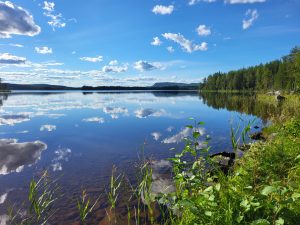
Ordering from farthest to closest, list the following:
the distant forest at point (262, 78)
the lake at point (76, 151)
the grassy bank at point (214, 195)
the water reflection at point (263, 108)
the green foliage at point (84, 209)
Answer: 1. the distant forest at point (262, 78)
2. the water reflection at point (263, 108)
3. the lake at point (76, 151)
4. the green foliage at point (84, 209)
5. the grassy bank at point (214, 195)

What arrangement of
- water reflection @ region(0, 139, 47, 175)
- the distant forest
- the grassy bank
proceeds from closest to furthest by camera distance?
the grassy bank
water reflection @ region(0, 139, 47, 175)
the distant forest

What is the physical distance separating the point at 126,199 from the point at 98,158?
19.4 feet

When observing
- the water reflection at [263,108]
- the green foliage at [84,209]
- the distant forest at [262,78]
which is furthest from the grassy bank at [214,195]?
the distant forest at [262,78]

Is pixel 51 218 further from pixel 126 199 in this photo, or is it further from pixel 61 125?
pixel 61 125

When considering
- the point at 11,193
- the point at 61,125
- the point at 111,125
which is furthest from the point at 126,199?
the point at 61,125

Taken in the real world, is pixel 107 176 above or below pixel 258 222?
below

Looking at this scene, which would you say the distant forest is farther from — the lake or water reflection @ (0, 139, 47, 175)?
water reflection @ (0, 139, 47, 175)

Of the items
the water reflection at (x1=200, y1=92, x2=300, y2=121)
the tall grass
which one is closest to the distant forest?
the water reflection at (x1=200, y1=92, x2=300, y2=121)

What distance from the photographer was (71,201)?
33.1ft

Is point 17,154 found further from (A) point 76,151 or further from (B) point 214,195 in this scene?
(B) point 214,195

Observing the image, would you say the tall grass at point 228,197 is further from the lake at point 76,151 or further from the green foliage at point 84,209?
the lake at point 76,151

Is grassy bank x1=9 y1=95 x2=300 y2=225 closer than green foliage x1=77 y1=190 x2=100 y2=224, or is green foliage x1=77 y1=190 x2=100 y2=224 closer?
grassy bank x1=9 y1=95 x2=300 y2=225

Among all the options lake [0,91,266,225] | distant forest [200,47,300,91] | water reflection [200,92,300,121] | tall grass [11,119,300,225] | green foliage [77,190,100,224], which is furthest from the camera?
distant forest [200,47,300,91]

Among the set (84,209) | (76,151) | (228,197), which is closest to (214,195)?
(228,197)
